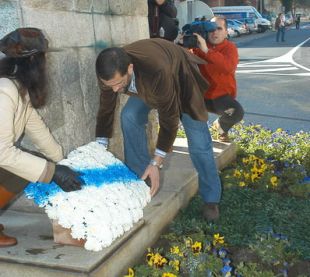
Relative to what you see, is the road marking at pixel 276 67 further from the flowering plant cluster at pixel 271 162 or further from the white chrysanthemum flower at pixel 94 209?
the white chrysanthemum flower at pixel 94 209

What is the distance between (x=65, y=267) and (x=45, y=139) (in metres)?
0.84

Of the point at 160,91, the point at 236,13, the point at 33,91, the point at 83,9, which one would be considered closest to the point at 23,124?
the point at 33,91

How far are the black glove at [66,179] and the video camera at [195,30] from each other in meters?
1.76

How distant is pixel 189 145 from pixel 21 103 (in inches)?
48.9

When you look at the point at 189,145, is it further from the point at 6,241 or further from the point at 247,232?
the point at 6,241

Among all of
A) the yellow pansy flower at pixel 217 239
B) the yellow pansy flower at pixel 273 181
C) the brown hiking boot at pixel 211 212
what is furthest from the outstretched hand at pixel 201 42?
the yellow pansy flower at pixel 217 239

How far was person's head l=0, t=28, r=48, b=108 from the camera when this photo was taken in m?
2.57

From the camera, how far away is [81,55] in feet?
12.1

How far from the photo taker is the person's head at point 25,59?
8.44ft

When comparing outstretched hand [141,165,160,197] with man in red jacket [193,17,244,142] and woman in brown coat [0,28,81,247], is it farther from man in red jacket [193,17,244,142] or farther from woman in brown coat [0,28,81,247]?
man in red jacket [193,17,244,142]

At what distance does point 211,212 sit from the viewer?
3592 millimetres

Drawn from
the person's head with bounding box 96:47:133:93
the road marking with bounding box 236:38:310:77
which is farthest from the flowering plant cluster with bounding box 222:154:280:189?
the road marking with bounding box 236:38:310:77

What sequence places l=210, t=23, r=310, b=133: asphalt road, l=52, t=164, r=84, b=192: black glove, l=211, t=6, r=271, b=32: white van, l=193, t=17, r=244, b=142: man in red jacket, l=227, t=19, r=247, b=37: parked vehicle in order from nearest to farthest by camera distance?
l=52, t=164, r=84, b=192: black glove → l=193, t=17, r=244, b=142: man in red jacket → l=210, t=23, r=310, b=133: asphalt road → l=227, t=19, r=247, b=37: parked vehicle → l=211, t=6, r=271, b=32: white van

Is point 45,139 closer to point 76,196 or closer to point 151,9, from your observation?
point 76,196
